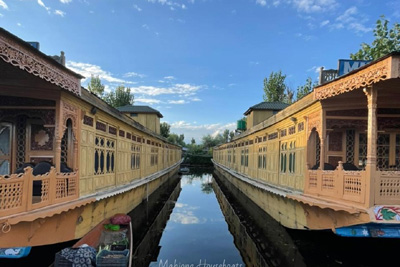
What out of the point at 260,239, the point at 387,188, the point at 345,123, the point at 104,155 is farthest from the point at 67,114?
the point at 345,123

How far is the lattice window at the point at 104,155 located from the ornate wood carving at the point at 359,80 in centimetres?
679

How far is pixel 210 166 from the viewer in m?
54.7

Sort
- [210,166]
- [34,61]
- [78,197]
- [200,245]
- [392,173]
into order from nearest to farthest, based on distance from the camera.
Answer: [34,61]
[392,173]
[78,197]
[200,245]
[210,166]

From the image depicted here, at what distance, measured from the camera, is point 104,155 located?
952 centimetres

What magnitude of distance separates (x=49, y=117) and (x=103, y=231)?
334 centimetres

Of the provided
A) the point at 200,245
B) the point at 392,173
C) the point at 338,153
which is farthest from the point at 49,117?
the point at 338,153

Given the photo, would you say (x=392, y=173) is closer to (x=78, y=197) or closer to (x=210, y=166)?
(x=78, y=197)

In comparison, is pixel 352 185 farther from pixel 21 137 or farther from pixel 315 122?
pixel 21 137

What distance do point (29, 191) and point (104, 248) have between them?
194 cm

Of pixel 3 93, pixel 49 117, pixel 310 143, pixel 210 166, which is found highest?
pixel 3 93

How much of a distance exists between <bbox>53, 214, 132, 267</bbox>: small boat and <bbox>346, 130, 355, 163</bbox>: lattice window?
739cm

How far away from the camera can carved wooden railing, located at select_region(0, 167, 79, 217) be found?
4.70 m

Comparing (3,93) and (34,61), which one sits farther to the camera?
(3,93)

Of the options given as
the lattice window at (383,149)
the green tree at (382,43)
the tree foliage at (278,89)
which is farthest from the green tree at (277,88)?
the lattice window at (383,149)
